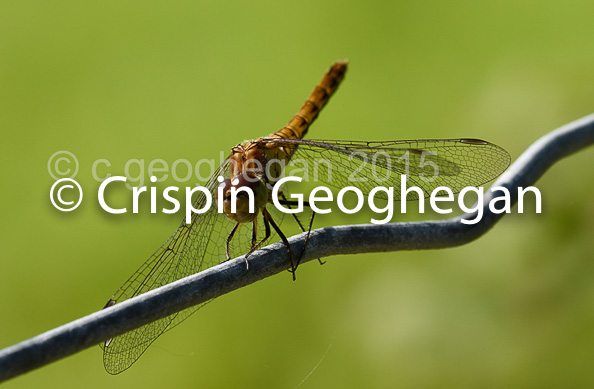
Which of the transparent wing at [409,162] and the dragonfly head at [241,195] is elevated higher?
the transparent wing at [409,162]

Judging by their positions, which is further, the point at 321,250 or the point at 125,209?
the point at 125,209

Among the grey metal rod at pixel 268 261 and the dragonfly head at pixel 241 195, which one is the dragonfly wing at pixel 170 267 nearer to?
the dragonfly head at pixel 241 195

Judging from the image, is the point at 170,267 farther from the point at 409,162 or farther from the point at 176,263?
the point at 409,162

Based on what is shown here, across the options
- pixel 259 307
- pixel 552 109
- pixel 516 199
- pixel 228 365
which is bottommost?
pixel 228 365

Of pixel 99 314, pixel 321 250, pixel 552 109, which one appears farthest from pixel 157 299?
pixel 552 109

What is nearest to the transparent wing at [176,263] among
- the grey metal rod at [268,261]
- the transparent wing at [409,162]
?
the transparent wing at [409,162]

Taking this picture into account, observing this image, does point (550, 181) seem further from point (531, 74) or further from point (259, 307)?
point (259, 307)

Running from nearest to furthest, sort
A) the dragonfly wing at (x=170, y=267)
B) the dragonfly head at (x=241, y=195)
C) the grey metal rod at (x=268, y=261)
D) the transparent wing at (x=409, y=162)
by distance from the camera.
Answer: the grey metal rod at (x=268, y=261)
the dragonfly wing at (x=170, y=267)
the dragonfly head at (x=241, y=195)
the transparent wing at (x=409, y=162)

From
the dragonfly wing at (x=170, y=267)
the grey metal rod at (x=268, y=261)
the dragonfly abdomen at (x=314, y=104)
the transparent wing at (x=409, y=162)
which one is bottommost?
the dragonfly wing at (x=170, y=267)

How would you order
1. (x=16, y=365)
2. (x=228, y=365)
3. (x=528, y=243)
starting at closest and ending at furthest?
(x=16, y=365) → (x=228, y=365) → (x=528, y=243)
